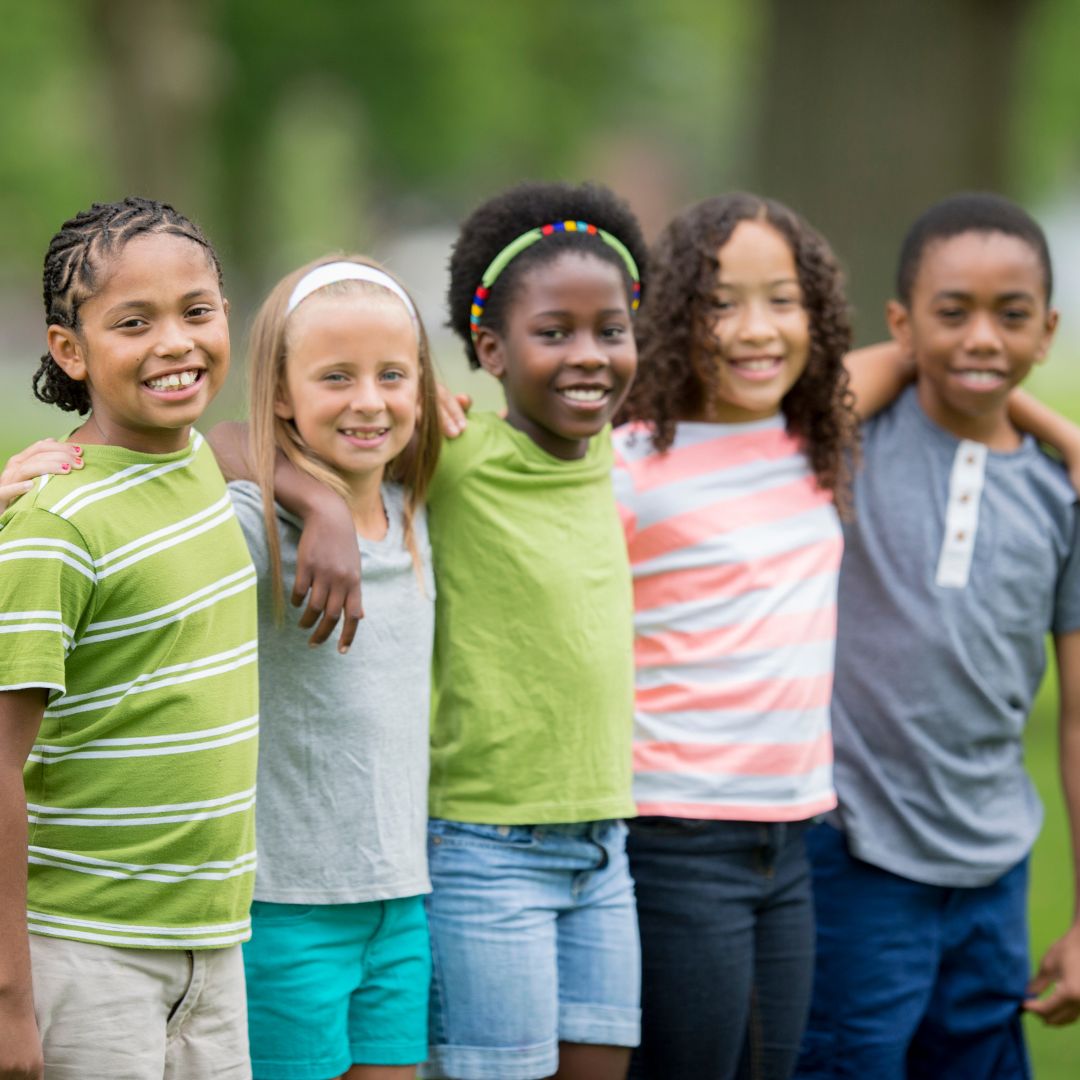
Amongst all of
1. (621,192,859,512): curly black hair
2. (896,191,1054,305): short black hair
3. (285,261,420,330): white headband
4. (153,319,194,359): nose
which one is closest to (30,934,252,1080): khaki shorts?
(153,319,194,359): nose

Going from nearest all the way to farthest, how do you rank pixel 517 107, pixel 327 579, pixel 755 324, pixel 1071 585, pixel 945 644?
1. pixel 327 579
2. pixel 755 324
3. pixel 945 644
4. pixel 1071 585
5. pixel 517 107

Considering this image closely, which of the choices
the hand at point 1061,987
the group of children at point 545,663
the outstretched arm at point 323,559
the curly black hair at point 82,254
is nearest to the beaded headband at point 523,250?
the group of children at point 545,663

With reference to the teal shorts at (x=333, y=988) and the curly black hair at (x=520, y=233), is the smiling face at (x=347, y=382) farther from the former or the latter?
the teal shorts at (x=333, y=988)

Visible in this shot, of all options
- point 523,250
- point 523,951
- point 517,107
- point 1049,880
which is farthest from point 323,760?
point 517,107

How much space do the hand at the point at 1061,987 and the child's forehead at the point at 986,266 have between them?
1414 millimetres

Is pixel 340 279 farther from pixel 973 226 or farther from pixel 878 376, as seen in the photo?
pixel 973 226

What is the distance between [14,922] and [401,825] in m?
0.74

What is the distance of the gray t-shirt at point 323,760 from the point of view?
2.68m

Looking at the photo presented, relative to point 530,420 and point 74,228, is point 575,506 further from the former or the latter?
point 74,228

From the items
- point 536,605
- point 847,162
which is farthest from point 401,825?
point 847,162

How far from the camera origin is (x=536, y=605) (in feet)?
9.59

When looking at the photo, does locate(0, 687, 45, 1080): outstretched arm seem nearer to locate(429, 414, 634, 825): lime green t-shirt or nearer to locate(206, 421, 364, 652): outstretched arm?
locate(206, 421, 364, 652): outstretched arm

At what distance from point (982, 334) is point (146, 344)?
74.8 inches

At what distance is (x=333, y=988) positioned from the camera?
2.68 m
